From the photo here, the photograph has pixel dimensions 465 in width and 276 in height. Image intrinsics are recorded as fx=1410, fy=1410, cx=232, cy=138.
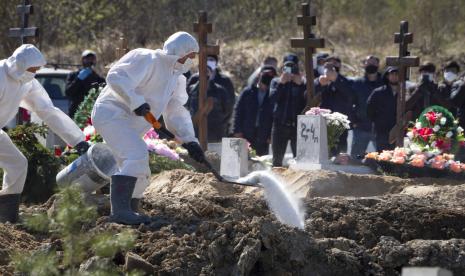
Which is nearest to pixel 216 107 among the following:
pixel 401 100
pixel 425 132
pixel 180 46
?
pixel 401 100

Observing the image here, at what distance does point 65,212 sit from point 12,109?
5.52 metres

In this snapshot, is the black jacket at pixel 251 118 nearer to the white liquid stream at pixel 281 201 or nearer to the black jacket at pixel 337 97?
the black jacket at pixel 337 97

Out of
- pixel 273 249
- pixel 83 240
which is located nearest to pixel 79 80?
pixel 273 249

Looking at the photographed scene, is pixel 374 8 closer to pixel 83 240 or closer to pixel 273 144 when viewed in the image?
pixel 273 144

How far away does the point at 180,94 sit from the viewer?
1219 centimetres

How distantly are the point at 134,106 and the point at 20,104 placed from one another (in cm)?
172

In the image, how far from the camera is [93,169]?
1263cm

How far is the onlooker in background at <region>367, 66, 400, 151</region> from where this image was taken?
1877cm

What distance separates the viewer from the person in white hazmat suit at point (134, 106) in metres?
11.5

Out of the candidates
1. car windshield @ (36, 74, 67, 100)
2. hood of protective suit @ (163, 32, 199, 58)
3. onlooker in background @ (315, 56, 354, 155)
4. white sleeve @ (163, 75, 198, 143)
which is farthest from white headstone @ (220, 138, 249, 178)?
car windshield @ (36, 74, 67, 100)

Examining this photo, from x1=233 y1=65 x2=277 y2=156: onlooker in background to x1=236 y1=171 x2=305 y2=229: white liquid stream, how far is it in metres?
7.25

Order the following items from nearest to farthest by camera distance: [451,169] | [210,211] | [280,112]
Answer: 1. [210,211]
2. [451,169]
3. [280,112]

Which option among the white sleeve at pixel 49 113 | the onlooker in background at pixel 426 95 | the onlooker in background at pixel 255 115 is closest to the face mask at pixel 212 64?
the onlooker in background at pixel 255 115

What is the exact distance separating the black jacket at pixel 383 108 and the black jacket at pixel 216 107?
2334mm
